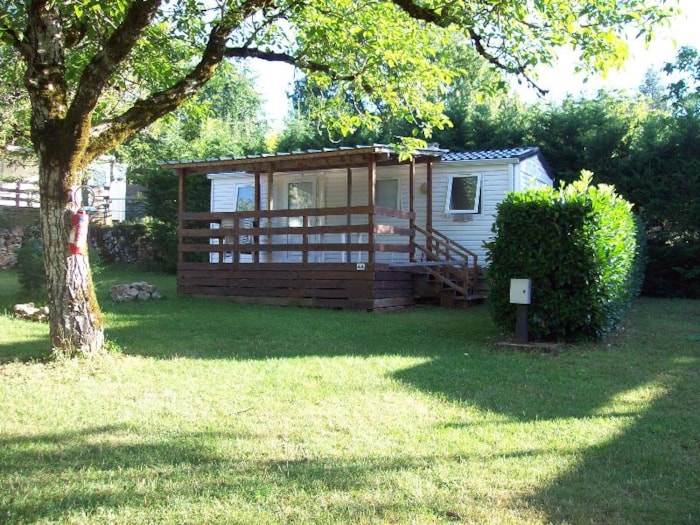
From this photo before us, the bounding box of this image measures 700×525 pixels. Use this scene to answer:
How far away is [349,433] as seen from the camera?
4.20 meters

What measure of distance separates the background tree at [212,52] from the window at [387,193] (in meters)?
6.04

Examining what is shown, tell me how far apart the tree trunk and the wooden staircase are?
7.33 meters

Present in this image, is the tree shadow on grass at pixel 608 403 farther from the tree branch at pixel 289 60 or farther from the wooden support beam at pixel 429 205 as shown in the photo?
the wooden support beam at pixel 429 205

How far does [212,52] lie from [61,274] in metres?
2.77

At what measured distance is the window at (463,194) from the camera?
46.3 feet

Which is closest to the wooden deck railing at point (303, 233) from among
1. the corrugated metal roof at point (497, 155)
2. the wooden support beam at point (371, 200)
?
the wooden support beam at point (371, 200)

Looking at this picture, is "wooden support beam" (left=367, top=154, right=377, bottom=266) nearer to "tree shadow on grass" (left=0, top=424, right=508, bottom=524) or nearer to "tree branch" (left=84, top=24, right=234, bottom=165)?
"tree branch" (left=84, top=24, right=234, bottom=165)

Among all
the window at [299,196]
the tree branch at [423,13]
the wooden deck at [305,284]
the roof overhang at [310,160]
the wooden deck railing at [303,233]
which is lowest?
the wooden deck at [305,284]

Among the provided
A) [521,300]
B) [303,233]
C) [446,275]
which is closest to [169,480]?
[521,300]

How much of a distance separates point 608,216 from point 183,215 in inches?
358

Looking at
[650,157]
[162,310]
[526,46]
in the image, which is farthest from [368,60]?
[650,157]

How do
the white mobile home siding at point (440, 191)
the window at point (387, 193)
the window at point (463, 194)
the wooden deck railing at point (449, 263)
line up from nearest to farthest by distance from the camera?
the wooden deck railing at point (449, 263)
the white mobile home siding at point (440, 191)
the window at point (463, 194)
the window at point (387, 193)

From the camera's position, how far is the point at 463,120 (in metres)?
18.7

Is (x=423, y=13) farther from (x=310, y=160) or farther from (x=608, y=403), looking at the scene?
(x=310, y=160)
